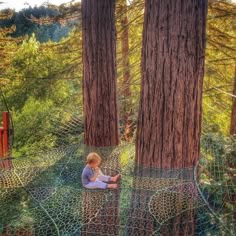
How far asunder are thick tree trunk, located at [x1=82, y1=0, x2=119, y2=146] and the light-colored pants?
112 centimetres

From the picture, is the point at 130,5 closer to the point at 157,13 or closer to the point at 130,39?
the point at 130,39

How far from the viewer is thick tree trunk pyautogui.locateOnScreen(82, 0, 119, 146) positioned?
3.37 meters

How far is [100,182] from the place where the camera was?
216cm

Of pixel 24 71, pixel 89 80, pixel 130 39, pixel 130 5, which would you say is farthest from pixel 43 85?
pixel 89 80

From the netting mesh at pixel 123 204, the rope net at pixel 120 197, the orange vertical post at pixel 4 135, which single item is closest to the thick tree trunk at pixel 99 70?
Result: the rope net at pixel 120 197

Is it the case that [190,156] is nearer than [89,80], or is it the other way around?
[190,156]

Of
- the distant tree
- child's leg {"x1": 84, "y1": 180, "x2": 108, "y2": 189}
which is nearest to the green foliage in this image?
child's leg {"x1": 84, "y1": 180, "x2": 108, "y2": 189}

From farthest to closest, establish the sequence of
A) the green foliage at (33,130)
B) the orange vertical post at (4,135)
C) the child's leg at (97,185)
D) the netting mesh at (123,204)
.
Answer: the green foliage at (33,130), the orange vertical post at (4,135), the child's leg at (97,185), the netting mesh at (123,204)

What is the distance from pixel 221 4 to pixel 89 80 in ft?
7.21

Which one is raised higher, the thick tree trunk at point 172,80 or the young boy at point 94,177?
the thick tree trunk at point 172,80

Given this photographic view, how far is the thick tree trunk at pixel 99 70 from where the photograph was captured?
3.37 metres

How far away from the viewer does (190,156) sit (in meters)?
2.22

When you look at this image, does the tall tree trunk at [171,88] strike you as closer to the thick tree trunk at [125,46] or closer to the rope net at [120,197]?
the rope net at [120,197]

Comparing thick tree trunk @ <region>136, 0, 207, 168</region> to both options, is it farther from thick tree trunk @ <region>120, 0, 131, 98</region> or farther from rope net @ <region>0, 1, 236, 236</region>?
thick tree trunk @ <region>120, 0, 131, 98</region>
